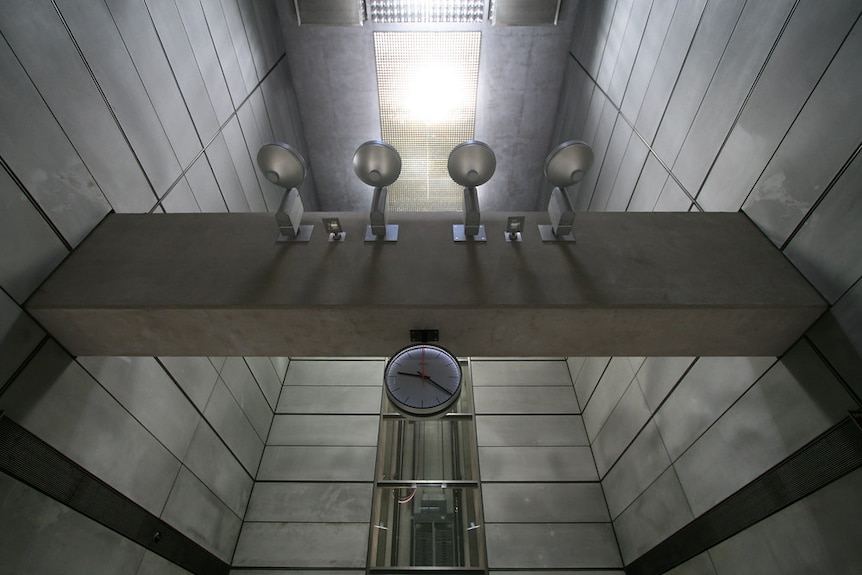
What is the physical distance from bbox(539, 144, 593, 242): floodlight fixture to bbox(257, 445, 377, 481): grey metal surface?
4250 millimetres

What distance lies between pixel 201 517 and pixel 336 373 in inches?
110

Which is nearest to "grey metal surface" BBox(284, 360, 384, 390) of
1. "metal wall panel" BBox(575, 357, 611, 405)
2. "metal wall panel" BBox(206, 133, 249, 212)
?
"metal wall panel" BBox(206, 133, 249, 212)

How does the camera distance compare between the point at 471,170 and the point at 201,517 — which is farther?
the point at 201,517

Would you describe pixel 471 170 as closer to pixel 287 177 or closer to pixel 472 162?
pixel 472 162

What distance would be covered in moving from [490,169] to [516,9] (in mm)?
4749

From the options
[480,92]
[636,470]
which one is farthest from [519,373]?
[480,92]

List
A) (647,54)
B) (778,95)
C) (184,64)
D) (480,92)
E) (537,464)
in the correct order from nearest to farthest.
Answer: (778,95) < (184,64) < (647,54) < (537,464) < (480,92)

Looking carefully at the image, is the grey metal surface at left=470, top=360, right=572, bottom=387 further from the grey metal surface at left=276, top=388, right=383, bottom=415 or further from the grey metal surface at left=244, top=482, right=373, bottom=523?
the grey metal surface at left=244, top=482, right=373, bottom=523

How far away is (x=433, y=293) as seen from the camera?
2482mm

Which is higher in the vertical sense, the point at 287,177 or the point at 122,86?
the point at 122,86

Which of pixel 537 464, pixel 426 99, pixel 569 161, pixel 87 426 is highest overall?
pixel 426 99

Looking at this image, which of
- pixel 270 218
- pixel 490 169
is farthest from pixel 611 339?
pixel 270 218

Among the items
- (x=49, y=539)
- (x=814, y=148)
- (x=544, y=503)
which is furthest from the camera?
(x=544, y=503)

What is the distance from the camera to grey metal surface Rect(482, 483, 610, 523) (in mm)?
4965
